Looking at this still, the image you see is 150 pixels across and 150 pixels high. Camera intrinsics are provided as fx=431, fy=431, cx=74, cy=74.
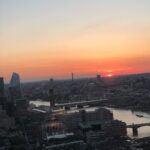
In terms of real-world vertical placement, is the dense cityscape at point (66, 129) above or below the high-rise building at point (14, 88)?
below

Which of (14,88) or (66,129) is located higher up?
(14,88)

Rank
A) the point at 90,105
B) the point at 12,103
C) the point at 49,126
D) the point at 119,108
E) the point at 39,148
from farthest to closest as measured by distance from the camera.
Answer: the point at 90,105
the point at 119,108
the point at 12,103
the point at 49,126
the point at 39,148

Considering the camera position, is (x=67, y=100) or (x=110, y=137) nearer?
(x=110, y=137)

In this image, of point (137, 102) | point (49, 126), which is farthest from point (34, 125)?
point (137, 102)

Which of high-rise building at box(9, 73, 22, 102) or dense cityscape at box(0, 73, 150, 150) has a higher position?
high-rise building at box(9, 73, 22, 102)

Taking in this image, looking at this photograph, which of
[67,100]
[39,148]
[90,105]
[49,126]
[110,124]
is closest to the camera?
[39,148]

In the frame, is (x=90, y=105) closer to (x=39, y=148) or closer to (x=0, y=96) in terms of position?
(x=0, y=96)

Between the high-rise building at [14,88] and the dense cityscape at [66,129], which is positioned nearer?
the dense cityscape at [66,129]
